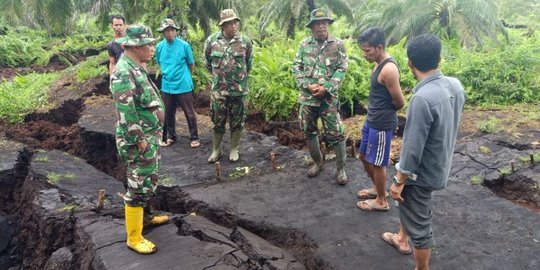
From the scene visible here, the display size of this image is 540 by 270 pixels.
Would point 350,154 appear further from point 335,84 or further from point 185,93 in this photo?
point 185,93

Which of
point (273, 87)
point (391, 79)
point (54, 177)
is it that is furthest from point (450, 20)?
point (54, 177)

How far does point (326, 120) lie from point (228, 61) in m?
1.61

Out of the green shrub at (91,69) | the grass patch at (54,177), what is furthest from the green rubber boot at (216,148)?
the green shrub at (91,69)

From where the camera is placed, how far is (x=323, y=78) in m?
5.22

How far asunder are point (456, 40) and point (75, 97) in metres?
10.4

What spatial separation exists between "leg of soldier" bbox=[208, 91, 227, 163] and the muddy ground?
220mm

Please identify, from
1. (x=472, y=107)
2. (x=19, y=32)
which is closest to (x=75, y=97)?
(x=472, y=107)

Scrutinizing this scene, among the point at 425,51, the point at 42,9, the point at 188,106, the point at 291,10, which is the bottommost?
the point at 188,106

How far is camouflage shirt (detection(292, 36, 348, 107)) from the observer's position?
17.0 feet

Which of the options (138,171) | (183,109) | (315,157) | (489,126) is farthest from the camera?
(489,126)

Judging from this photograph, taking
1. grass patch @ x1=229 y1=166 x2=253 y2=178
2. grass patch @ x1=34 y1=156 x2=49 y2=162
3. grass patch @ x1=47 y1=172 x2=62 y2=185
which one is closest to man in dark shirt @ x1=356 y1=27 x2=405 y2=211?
grass patch @ x1=229 y1=166 x2=253 y2=178

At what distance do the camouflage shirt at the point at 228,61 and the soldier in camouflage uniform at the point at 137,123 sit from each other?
1.89 m

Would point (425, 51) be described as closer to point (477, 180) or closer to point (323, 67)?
point (323, 67)

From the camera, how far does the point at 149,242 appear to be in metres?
4.07
